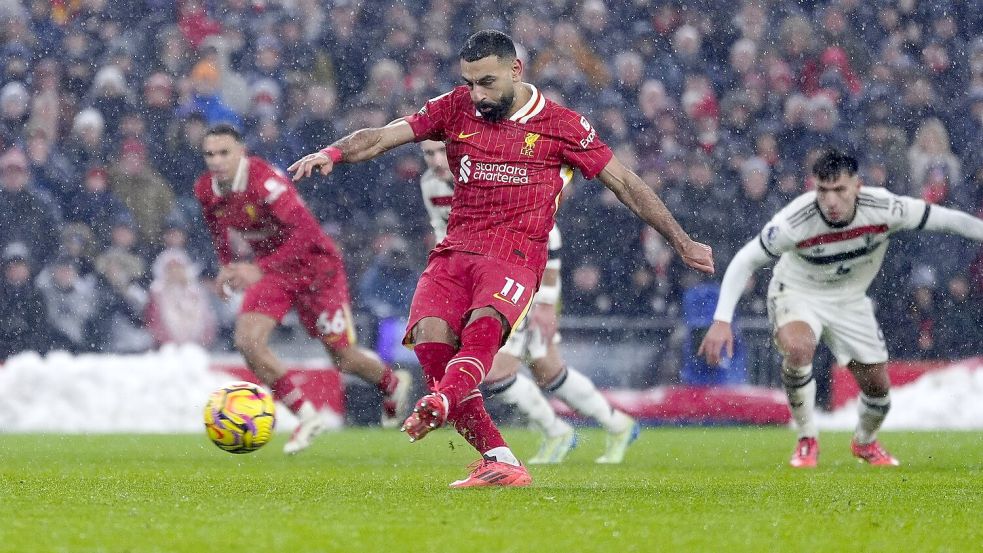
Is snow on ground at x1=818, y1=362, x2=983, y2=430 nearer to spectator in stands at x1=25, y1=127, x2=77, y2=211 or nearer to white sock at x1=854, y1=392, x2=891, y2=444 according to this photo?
white sock at x1=854, y1=392, x2=891, y2=444

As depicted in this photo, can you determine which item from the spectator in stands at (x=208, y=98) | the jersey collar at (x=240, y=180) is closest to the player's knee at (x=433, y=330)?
the jersey collar at (x=240, y=180)

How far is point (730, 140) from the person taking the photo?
1512cm

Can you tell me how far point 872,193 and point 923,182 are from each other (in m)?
6.00

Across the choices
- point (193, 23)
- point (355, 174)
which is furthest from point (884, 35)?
point (193, 23)

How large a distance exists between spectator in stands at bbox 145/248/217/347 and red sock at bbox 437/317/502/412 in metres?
8.05

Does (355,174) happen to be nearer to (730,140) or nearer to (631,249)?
(631,249)

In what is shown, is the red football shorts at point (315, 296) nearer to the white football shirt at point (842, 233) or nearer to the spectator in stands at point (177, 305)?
the white football shirt at point (842, 233)

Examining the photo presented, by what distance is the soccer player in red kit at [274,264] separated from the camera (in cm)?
1003

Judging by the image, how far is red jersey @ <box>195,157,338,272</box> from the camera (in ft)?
33.0

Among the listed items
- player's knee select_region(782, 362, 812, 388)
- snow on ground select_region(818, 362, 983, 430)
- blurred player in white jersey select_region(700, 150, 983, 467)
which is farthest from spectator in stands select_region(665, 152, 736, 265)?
player's knee select_region(782, 362, 812, 388)

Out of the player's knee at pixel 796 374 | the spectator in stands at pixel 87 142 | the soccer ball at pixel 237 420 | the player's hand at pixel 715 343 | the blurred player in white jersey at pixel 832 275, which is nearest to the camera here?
the soccer ball at pixel 237 420

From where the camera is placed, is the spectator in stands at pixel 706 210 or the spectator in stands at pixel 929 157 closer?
the spectator in stands at pixel 706 210

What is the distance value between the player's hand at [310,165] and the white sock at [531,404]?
141 inches

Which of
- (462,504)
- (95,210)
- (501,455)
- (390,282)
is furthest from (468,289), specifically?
(95,210)
